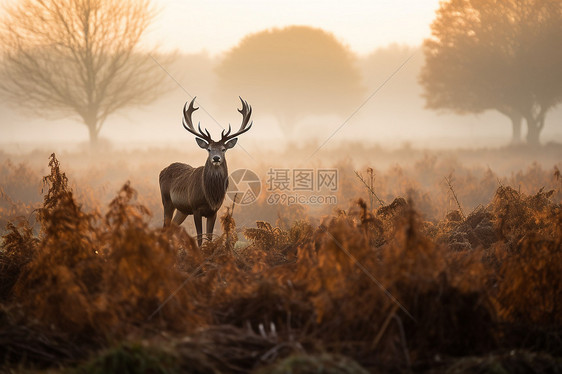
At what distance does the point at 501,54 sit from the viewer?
34312 mm

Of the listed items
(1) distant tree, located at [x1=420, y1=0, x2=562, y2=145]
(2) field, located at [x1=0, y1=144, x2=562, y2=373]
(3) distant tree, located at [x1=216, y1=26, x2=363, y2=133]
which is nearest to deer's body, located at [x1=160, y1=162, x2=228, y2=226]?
(2) field, located at [x1=0, y1=144, x2=562, y2=373]

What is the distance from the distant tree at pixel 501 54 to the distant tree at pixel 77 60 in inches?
718

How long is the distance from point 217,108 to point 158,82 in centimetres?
2471

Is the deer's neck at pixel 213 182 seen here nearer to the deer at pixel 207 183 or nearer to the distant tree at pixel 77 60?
the deer at pixel 207 183

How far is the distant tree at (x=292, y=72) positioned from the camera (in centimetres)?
4903

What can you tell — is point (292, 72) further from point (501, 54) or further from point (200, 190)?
point (200, 190)

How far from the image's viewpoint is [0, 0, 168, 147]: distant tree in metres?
27.8

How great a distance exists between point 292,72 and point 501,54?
20498mm

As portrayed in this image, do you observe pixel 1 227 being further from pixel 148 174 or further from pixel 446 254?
pixel 446 254

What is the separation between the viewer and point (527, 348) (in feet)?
14.3

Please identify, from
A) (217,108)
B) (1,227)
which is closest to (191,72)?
(217,108)

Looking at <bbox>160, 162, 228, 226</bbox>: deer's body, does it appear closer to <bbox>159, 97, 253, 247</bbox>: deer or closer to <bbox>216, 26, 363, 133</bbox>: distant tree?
<bbox>159, 97, 253, 247</bbox>: deer

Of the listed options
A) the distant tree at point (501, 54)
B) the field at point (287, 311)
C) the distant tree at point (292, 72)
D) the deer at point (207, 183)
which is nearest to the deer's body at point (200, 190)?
the deer at point (207, 183)

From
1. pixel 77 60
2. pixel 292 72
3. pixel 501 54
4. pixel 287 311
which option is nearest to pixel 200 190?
pixel 287 311
